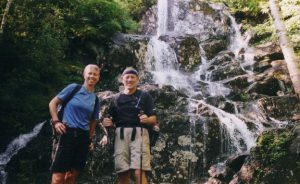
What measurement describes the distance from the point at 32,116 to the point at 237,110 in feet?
21.2

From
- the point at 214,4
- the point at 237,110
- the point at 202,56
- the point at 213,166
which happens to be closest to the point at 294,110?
the point at 237,110

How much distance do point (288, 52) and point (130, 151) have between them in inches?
310

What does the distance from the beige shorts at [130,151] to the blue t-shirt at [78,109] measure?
0.45 m

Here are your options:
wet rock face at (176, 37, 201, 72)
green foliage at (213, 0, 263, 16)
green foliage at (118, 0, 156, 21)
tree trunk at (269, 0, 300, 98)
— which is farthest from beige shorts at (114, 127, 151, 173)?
green foliage at (213, 0, 263, 16)

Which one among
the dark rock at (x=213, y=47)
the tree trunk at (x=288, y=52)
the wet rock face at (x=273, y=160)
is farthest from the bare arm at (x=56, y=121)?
the dark rock at (x=213, y=47)

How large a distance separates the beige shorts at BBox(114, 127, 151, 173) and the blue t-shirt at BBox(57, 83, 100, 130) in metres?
0.45

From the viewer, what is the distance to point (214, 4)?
21.9 meters

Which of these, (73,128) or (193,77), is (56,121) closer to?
(73,128)

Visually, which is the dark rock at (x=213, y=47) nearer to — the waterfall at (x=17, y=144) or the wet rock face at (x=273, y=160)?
the waterfall at (x=17, y=144)

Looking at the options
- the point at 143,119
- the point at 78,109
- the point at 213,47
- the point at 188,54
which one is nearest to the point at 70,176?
the point at 78,109

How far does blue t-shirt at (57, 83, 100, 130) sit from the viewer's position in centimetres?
490

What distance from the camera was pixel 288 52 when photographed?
11.2m

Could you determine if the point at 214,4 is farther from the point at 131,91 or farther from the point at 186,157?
the point at 131,91

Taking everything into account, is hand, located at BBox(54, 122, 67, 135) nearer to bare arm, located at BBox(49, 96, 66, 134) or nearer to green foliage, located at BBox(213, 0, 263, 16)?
bare arm, located at BBox(49, 96, 66, 134)
